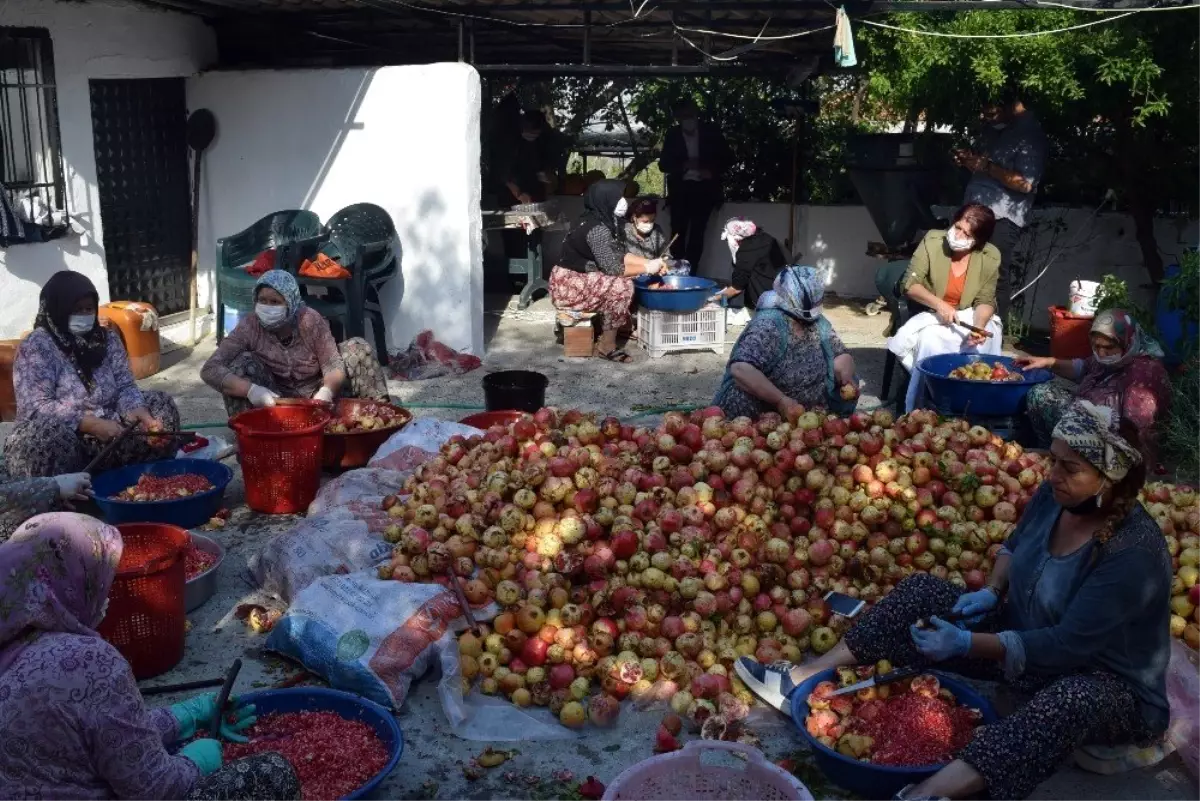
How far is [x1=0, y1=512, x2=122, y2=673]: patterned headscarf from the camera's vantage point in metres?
2.48

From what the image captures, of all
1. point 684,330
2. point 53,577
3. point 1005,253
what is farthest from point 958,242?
point 53,577

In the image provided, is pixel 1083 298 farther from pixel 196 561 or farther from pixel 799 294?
pixel 196 561

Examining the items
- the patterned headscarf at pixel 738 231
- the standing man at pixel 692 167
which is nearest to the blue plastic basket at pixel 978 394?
the patterned headscarf at pixel 738 231

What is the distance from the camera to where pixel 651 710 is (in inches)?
158

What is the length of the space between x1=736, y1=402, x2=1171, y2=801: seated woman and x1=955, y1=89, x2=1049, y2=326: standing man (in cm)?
587

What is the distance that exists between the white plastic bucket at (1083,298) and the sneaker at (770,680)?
227 inches

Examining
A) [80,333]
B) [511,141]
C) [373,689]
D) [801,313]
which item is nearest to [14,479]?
[80,333]

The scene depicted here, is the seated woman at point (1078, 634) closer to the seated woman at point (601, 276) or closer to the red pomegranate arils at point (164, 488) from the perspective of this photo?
the red pomegranate arils at point (164, 488)

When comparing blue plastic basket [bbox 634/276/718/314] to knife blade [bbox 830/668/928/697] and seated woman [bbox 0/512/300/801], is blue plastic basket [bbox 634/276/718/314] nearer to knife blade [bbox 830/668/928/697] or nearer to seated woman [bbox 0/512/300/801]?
knife blade [bbox 830/668/928/697]

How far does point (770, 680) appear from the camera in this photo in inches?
157

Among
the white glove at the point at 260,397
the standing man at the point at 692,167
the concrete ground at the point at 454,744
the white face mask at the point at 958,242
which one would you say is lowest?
the concrete ground at the point at 454,744

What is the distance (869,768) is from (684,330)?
6.57 meters

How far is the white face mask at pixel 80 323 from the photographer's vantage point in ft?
18.2

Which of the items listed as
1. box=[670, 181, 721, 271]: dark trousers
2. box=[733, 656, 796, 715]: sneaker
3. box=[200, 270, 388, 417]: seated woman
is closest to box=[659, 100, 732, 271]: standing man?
box=[670, 181, 721, 271]: dark trousers
